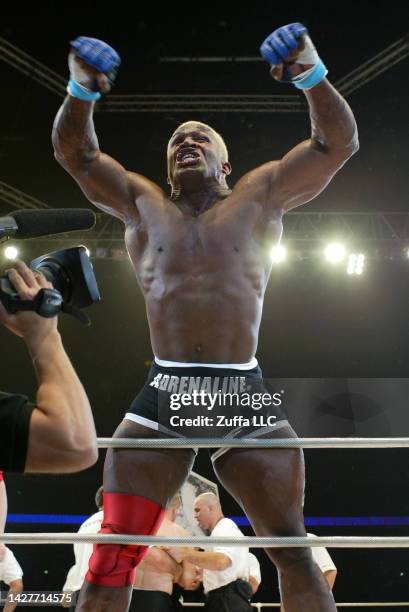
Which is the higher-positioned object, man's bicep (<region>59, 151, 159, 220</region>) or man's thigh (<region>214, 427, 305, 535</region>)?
man's bicep (<region>59, 151, 159, 220</region>)

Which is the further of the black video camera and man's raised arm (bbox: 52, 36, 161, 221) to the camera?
man's raised arm (bbox: 52, 36, 161, 221)

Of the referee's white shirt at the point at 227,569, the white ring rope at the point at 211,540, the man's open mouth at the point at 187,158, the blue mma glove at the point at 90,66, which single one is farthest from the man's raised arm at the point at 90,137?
the referee's white shirt at the point at 227,569

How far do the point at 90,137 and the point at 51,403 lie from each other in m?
1.20

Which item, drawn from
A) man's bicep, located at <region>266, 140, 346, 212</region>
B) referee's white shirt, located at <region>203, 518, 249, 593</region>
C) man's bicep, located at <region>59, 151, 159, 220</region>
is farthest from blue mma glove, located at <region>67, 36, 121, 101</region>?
referee's white shirt, located at <region>203, 518, 249, 593</region>

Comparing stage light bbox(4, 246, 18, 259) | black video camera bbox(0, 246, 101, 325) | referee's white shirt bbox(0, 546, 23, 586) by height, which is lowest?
referee's white shirt bbox(0, 546, 23, 586)

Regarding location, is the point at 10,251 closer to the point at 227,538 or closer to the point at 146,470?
the point at 146,470

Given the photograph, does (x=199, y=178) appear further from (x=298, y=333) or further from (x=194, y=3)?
(x=298, y=333)

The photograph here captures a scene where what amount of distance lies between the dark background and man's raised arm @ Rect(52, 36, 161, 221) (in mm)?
3219

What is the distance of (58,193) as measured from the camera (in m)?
6.62

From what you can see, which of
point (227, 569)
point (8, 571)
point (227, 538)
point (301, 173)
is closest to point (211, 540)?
point (227, 538)

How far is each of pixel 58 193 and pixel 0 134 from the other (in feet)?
3.05

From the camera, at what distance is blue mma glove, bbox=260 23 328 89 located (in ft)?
5.80

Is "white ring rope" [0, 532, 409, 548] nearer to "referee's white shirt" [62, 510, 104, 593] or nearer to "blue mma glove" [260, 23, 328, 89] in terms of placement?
"blue mma glove" [260, 23, 328, 89]

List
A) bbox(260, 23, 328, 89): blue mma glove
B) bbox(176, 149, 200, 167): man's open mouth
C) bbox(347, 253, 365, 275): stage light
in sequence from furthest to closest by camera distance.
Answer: bbox(347, 253, 365, 275): stage light, bbox(176, 149, 200, 167): man's open mouth, bbox(260, 23, 328, 89): blue mma glove
